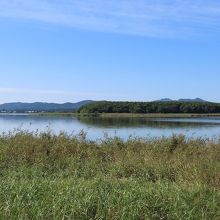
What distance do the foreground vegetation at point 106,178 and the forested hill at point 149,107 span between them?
71936mm

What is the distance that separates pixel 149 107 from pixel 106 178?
79040mm

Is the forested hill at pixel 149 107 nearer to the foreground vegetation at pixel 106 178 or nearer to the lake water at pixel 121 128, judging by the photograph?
the lake water at pixel 121 128

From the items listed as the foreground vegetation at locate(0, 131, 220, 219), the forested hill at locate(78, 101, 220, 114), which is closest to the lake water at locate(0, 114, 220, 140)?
the foreground vegetation at locate(0, 131, 220, 219)

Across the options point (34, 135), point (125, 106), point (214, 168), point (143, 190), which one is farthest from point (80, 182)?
point (125, 106)

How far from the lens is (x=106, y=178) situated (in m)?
9.28

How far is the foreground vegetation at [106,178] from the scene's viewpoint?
6.77 metres

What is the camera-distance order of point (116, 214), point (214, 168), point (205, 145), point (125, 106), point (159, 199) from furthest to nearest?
point (125, 106)
point (205, 145)
point (214, 168)
point (159, 199)
point (116, 214)

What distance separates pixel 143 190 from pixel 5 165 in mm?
4513

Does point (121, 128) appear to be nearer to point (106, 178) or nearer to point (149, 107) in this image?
point (106, 178)

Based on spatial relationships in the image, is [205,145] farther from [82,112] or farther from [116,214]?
[82,112]

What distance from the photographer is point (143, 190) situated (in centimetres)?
773

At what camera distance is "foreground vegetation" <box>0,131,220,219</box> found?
22.2 feet

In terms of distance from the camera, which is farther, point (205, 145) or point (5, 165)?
point (205, 145)

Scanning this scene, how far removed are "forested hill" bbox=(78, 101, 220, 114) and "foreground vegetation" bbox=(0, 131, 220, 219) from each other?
236ft
